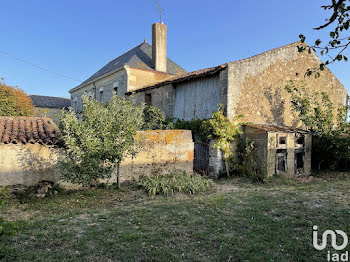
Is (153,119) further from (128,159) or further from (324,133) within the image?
(324,133)

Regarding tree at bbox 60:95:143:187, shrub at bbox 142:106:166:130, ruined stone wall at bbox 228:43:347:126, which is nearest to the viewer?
tree at bbox 60:95:143:187

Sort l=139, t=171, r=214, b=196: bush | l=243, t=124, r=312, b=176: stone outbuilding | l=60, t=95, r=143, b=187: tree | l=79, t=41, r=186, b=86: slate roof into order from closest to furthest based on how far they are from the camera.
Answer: l=60, t=95, r=143, b=187: tree → l=139, t=171, r=214, b=196: bush → l=243, t=124, r=312, b=176: stone outbuilding → l=79, t=41, r=186, b=86: slate roof

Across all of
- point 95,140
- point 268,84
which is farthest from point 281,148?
point 95,140

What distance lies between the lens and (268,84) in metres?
11.0

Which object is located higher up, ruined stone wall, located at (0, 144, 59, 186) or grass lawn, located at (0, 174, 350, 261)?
ruined stone wall, located at (0, 144, 59, 186)

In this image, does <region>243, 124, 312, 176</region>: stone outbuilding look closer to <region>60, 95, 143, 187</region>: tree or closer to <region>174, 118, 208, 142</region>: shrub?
<region>174, 118, 208, 142</region>: shrub

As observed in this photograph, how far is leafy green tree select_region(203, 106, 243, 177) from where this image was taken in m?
9.29

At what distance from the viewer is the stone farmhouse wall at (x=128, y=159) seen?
6328 millimetres

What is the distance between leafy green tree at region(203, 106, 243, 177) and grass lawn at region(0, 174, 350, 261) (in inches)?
105

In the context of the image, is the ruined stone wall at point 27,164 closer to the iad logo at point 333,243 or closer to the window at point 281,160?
the iad logo at point 333,243

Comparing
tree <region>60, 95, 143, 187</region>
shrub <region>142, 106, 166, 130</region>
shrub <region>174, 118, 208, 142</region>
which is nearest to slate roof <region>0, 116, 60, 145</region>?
tree <region>60, 95, 143, 187</region>

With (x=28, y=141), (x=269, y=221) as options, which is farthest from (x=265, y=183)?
(x=28, y=141)

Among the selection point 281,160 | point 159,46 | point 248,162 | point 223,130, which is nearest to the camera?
point 223,130

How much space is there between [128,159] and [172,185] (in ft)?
5.47
